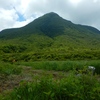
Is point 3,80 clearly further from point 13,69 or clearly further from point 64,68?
point 64,68

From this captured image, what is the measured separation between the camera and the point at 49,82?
6.66 m

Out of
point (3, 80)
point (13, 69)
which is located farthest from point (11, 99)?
point (13, 69)

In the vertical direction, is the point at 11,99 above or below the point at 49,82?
below

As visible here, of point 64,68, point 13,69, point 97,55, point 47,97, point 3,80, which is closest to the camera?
point 47,97

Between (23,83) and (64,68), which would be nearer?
(23,83)

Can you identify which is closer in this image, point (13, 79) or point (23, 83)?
point (23, 83)

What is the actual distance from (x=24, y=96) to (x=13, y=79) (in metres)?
4.13

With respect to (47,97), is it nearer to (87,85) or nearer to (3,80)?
(87,85)

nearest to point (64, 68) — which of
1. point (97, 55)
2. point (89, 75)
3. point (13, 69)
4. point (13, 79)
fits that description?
point (13, 69)

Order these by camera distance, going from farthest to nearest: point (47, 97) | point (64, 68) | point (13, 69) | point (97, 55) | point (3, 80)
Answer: point (97, 55) < point (64, 68) < point (13, 69) < point (3, 80) < point (47, 97)

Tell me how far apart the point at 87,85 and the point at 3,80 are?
4611mm

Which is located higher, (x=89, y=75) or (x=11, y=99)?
(x=89, y=75)

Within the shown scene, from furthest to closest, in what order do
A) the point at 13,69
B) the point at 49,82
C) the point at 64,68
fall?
the point at 64,68 → the point at 13,69 → the point at 49,82

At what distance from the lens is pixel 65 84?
260 inches
